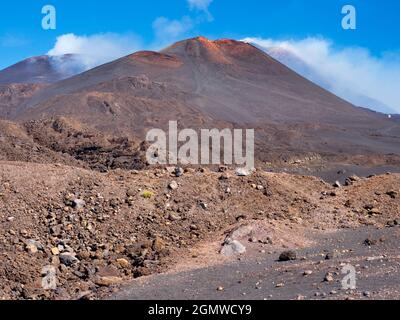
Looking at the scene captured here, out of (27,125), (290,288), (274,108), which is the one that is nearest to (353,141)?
(274,108)

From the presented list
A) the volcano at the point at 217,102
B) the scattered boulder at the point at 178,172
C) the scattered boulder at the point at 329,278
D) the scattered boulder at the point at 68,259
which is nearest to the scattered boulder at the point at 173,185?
the scattered boulder at the point at 178,172

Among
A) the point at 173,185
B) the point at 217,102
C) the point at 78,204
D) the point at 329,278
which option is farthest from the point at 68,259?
the point at 217,102

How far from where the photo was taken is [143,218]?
10000 millimetres

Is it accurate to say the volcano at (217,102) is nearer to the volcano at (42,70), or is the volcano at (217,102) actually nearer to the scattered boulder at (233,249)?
the volcano at (42,70)

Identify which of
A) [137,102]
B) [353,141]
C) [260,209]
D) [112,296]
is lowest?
[112,296]

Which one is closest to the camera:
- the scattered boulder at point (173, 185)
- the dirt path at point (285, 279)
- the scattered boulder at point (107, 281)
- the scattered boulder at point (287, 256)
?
the dirt path at point (285, 279)

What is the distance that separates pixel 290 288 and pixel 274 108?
45781 mm

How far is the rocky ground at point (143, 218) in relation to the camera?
28.5 ft

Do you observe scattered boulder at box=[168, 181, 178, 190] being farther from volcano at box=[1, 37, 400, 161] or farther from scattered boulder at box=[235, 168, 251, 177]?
volcano at box=[1, 37, 400, 161]

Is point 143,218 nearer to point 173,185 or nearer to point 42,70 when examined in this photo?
point 173,185

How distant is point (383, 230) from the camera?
10398 mm

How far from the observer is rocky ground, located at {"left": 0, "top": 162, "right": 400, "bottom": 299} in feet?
A: 28.5

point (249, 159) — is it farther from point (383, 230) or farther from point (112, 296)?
point (112, 296)
